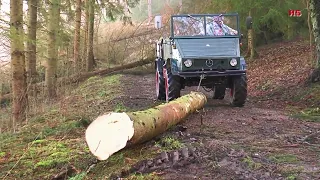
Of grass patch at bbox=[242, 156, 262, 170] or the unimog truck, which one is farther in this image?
the unimog truck

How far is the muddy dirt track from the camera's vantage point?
14.6ft

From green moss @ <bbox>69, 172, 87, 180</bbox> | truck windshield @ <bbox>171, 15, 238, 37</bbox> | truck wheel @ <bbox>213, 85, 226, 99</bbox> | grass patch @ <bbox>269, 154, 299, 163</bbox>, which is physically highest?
truck windshield @ <bbox>171, 15, 238, 37</bbox>

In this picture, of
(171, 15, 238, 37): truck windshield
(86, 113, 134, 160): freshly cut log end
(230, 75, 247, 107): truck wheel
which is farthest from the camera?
(171, 15, 238, 37): truck windshield

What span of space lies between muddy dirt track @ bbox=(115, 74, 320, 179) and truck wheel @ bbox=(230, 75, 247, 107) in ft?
5.18

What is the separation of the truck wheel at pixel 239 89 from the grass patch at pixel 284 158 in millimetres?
4797

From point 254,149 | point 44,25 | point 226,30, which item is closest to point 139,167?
point 254,149

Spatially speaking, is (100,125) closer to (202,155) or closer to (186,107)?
(202,155)

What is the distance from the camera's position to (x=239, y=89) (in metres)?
9.93

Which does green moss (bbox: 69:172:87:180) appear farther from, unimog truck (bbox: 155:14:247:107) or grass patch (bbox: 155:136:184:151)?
unimog truck (bbox: 155:14:247:107)

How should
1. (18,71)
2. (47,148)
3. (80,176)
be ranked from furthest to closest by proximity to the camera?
(18,71) < (47,148) < (80,176)

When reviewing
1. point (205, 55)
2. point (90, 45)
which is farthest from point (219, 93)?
point (90, 45)

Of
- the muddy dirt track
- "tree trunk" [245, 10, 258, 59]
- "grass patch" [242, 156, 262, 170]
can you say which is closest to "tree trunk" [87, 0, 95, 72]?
"tree trunk" [245, 10, 258, 59]

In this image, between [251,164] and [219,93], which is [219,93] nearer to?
[219,93]

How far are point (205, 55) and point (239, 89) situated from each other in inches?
48.4
